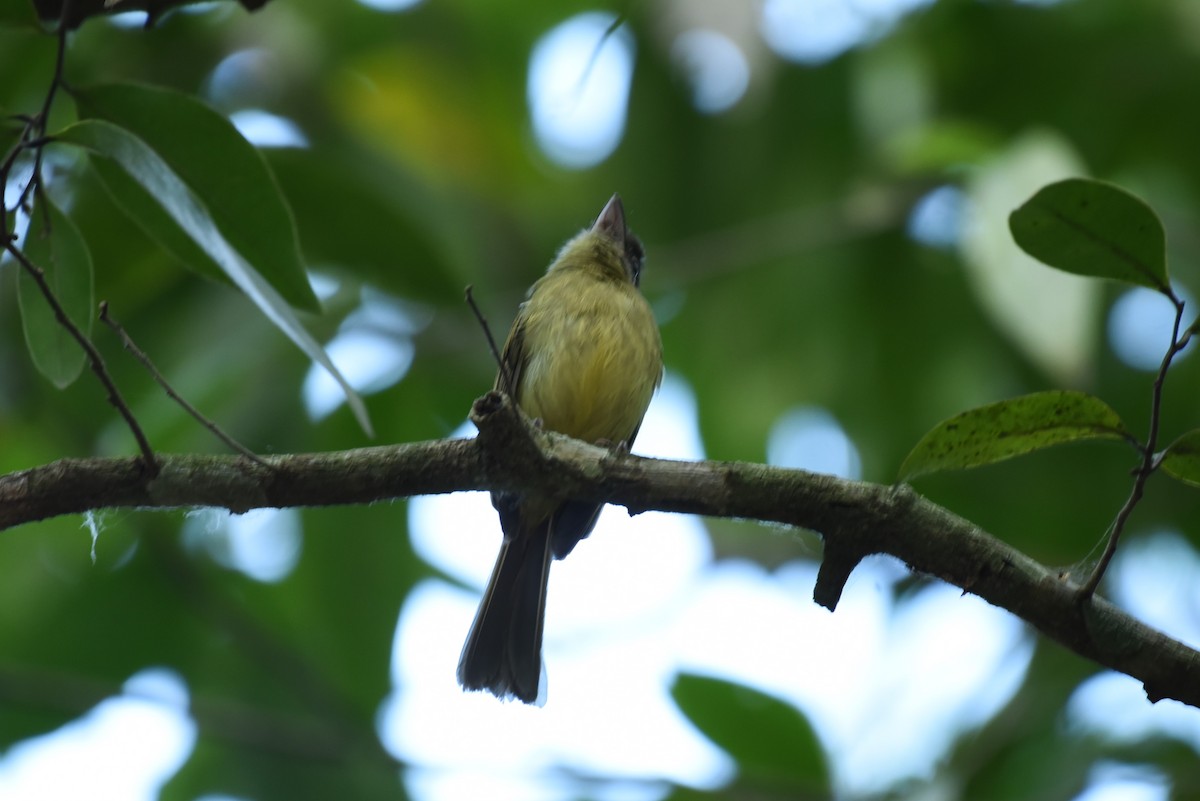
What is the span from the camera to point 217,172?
2.44 meters

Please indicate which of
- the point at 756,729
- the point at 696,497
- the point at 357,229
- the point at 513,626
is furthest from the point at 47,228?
the point at 756,729

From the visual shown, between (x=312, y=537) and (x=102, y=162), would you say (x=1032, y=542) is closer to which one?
(x=312, y=537)

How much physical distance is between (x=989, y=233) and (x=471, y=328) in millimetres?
1776

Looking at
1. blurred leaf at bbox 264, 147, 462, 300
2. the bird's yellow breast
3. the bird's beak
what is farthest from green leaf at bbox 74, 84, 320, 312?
the bird's beak

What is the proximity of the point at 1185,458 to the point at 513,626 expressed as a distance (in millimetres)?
2145

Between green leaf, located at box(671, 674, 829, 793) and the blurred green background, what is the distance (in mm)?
11

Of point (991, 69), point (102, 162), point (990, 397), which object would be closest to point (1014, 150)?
point (990, 397)

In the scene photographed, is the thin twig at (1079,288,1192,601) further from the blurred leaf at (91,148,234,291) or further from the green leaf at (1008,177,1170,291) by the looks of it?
the blurred leaf at (91,148,234,291)

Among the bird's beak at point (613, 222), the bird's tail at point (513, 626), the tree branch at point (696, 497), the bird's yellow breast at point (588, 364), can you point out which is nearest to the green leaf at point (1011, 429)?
the tree branch at point (696, 497)

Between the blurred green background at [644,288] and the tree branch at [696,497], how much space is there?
145 centimetres

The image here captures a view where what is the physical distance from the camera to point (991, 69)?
5066 millimetres

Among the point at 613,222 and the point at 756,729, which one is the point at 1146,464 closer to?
the point at 756,729

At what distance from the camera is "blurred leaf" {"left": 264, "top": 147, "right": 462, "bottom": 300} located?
3715 millimetres

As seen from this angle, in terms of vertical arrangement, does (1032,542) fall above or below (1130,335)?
below
